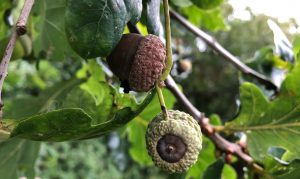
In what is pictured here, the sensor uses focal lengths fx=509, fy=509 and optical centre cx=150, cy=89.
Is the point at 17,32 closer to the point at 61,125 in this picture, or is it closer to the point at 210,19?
the point at 61,125

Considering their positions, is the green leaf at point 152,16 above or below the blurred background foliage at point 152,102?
above

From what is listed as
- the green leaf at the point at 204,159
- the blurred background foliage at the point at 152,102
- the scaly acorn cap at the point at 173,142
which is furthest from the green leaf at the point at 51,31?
the green leaf at the point at 204,159

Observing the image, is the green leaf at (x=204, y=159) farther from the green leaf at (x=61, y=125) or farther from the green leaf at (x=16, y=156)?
the green leaf at (x=61, y=125)

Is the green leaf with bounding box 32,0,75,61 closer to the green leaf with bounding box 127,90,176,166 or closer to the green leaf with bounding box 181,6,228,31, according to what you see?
the green leaf with bounding box 127,90,176,166

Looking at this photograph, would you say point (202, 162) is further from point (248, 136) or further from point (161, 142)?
point (161, 142)

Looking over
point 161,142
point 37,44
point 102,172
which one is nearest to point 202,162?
point 37,44

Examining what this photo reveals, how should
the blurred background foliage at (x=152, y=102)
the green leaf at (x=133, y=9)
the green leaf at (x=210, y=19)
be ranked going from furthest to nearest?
the green leaf at (x=210, y=19) < the blurred background foliage at (x=152, y=102) < the green leaf at (x=133, y=9)

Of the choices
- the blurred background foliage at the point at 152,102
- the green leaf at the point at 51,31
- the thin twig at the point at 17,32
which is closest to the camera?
the thin twig at the point at 17,32

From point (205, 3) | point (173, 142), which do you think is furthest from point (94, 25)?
point (205, 3)
